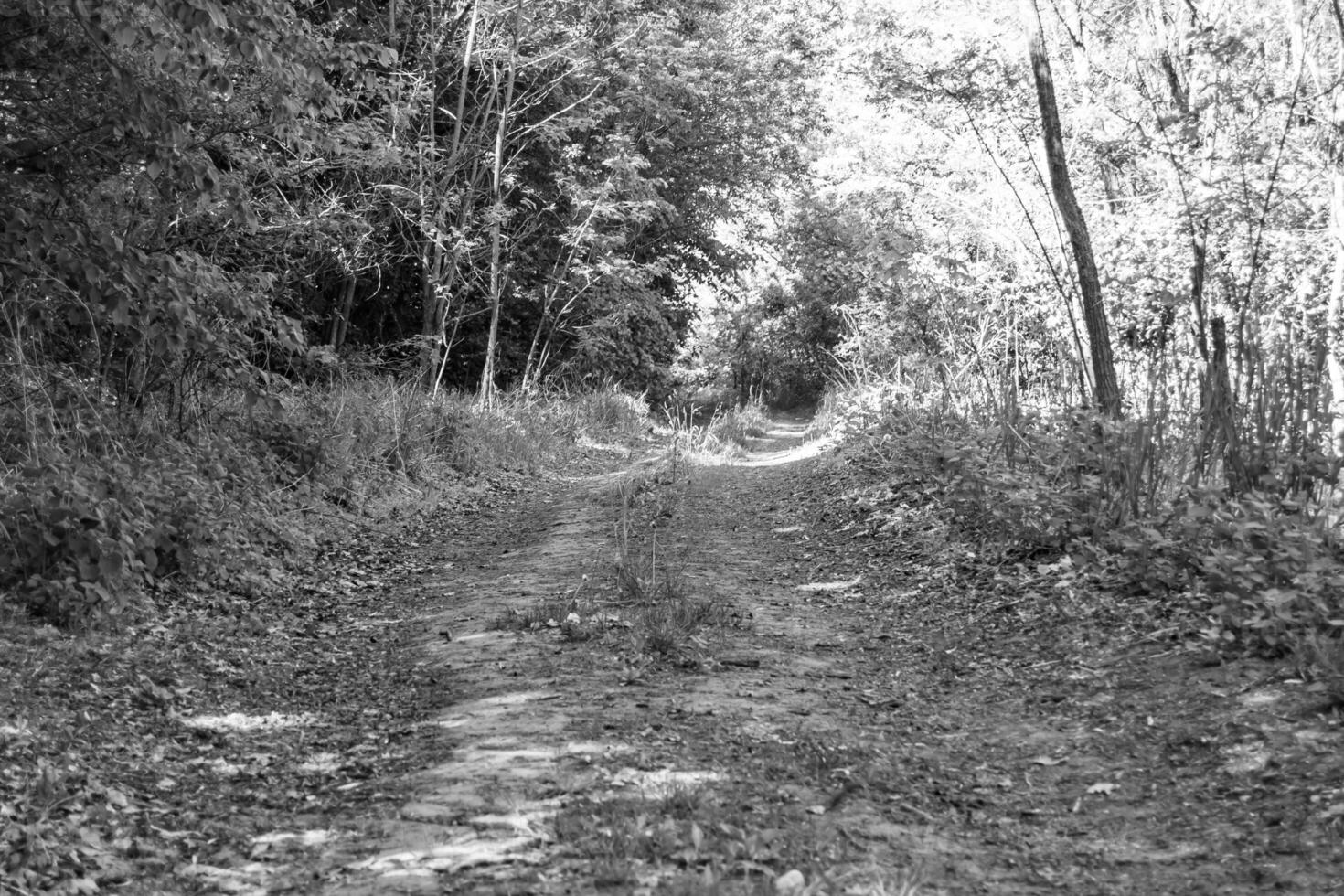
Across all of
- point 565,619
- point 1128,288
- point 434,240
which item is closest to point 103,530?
point 565,619

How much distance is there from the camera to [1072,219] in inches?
319

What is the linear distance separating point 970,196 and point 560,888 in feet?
41.2

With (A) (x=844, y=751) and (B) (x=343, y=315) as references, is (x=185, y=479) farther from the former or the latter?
(B) (x=343, y=315)

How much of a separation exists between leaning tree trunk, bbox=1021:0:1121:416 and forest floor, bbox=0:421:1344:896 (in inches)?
80.6

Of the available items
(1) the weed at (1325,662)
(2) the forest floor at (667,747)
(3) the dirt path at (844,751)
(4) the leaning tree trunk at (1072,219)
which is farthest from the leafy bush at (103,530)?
(4) the leaning tree trunk at (1072,219)

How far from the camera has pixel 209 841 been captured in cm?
350

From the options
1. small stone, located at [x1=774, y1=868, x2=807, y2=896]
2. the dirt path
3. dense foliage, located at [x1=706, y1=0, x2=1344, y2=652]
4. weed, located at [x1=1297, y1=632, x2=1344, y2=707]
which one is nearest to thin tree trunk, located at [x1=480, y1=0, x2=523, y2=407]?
dense foliage, located at [x1=706, y1=0, x2=1344, y2=652]

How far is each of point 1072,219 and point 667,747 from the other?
5759 mm

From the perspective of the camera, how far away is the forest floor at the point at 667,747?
3.18 metres

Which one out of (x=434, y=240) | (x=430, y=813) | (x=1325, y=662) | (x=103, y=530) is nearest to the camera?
(x=430, y=813)

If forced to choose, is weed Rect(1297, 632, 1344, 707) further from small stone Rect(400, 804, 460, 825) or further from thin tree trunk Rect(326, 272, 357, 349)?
thin tree trunk Rect(326, 272, 357, 349)

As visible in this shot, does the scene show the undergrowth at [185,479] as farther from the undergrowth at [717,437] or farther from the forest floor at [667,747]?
the undergrowth at [717,437]

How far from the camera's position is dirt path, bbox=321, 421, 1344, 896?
3.15 m

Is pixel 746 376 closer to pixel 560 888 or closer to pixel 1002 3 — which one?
pixel 1002 3
